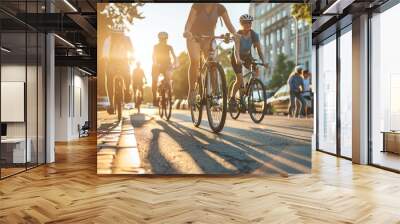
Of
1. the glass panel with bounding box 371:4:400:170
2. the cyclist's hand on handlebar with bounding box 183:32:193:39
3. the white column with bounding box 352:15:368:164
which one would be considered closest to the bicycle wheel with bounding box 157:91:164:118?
the cyclist's hand on handlebar with bounding box 183:32:193:39

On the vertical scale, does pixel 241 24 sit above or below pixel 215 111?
above

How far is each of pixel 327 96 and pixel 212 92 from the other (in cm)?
442

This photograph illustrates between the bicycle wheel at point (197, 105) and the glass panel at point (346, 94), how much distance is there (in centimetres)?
369

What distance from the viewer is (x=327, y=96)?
992 centimetres

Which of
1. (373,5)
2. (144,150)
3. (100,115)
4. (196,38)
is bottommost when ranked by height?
(144,150)

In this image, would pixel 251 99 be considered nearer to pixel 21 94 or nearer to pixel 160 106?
pixel 160 106

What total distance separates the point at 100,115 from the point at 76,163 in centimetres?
210

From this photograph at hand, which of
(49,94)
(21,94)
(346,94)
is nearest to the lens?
(21,94)

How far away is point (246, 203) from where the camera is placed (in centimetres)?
469

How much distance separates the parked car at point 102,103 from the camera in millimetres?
6434

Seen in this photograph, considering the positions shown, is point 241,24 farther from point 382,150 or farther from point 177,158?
point 382,150

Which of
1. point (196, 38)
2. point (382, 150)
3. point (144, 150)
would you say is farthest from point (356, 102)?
point (144, 150)

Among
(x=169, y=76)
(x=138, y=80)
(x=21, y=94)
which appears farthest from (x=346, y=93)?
(x=21, y=94)

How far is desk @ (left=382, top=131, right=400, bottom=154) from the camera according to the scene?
6709 millimetres
